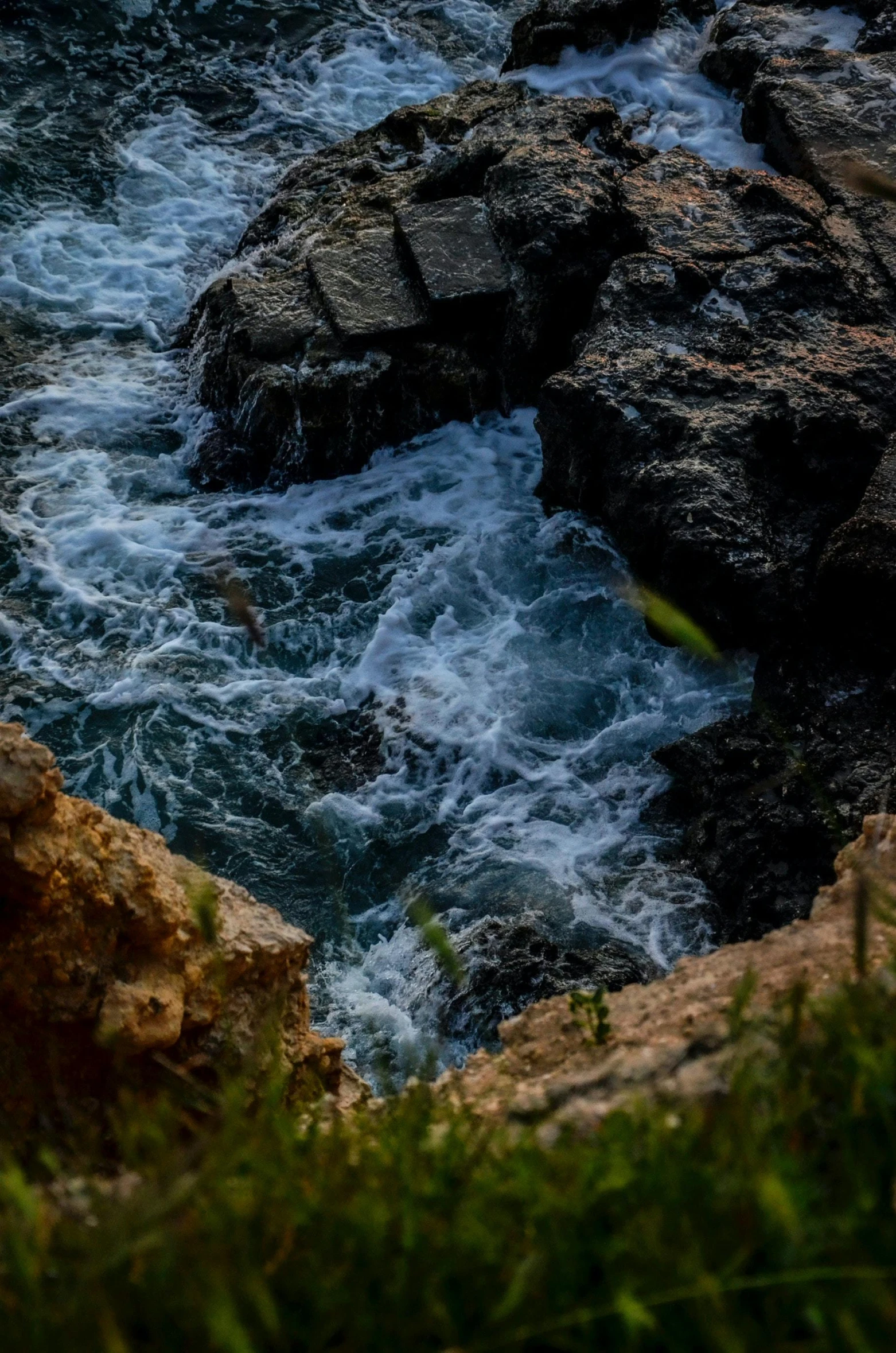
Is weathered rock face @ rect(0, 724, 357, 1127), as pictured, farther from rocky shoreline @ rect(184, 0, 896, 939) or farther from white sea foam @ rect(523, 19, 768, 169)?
white sea foam @ rect(523, 19, 768, 169)

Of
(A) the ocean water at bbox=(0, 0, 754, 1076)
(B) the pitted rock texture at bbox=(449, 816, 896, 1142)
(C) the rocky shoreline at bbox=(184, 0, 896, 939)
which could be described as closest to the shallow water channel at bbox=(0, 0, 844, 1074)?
(A) the ocean water at bbox=(0, 0, 754, 1076)

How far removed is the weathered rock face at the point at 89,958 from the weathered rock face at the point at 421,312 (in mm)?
4407

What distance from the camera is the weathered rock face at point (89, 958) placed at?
316 centimetres

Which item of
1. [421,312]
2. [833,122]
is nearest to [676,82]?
[833,122]

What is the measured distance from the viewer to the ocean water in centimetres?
533

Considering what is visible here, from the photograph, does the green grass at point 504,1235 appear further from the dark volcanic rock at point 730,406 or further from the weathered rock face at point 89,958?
the dark volcanic rock at point 730,406

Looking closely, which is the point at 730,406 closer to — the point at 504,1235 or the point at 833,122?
the point at 833,122

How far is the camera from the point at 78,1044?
332 centimetres

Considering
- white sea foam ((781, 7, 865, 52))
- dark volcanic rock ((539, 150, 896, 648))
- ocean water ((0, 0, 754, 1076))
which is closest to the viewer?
ocean water ((0, 0, 754, 1076))

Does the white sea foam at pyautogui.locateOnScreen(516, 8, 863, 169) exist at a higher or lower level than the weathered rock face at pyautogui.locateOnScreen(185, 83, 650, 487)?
higher

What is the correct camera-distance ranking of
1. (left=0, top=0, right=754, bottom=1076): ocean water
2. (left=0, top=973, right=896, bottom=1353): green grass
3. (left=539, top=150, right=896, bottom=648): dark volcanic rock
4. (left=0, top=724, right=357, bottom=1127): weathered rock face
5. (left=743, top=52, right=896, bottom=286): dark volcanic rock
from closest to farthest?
(left=0, top=973, right=896, bottom=1353): green grass → (left=0, top=724, right=357, bottom=1127): weathered rock face → (left=0, top=0, right=754, bottom=1076): ocean water → (left=539, top=150, right=896, bottom=648): dark volcanic rock → (left=743, top=52, right=896, bottom=286): dark volcanic rock

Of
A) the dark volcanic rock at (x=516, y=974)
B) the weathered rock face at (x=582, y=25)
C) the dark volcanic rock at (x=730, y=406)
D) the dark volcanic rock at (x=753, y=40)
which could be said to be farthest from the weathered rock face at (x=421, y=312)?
the dark volcanic rock at (x=516, y=974)

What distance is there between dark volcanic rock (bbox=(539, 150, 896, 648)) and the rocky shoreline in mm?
15

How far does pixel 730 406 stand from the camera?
20.5ft
